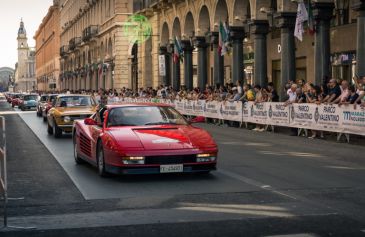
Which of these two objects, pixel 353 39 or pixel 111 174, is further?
pixel 353 39

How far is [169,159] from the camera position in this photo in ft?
35.6

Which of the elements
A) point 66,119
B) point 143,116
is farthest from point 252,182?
point 66,119

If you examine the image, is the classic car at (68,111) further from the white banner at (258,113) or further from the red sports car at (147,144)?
the red sports car at (147,144)

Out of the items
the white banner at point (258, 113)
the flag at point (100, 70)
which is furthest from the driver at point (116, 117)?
the flag at point (100, 70)

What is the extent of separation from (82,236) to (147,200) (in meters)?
2.23

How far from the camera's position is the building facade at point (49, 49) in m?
134

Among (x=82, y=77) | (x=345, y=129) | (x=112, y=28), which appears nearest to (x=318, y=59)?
(x=345, y=129)

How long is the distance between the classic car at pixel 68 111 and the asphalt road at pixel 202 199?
21.8 feet

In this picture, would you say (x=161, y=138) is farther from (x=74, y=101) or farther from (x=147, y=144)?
(x=74, y=101)

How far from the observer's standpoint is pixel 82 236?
697 cm

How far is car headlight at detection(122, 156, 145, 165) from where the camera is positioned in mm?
10766

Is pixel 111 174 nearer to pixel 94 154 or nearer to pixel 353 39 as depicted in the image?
pixel 94 154

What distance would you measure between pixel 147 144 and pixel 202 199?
77.9 inches

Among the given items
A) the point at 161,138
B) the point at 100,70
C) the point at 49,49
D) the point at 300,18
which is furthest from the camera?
the point at 49,49
